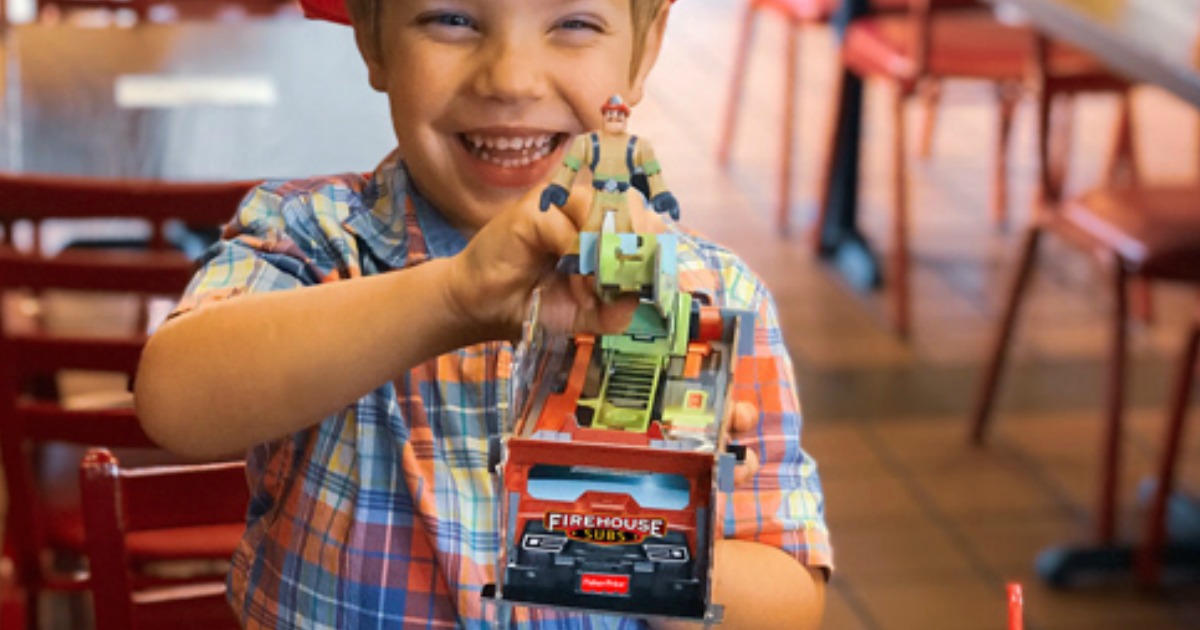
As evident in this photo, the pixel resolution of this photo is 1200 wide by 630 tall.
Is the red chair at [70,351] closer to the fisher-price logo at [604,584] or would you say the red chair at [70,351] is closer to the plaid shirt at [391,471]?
the plaid shirt at [391,471]

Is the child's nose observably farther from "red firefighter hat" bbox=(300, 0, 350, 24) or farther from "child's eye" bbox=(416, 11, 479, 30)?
"red firefighter hat" bbox=(300, 0, 350, 24)

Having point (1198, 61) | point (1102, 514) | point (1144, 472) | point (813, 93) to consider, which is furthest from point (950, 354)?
point (813, 93)

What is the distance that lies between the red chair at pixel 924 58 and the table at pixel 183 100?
1330 millimetres

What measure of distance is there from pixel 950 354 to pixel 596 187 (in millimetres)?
2820

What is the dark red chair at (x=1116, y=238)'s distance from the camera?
247cm

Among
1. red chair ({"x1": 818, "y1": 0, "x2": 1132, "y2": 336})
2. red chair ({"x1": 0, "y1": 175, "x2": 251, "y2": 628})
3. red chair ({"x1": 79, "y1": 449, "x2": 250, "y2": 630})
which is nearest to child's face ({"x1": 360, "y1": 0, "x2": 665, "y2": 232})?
red chair ({"x1": 79, "y1": 449, "x2": 250, "y2": 630})

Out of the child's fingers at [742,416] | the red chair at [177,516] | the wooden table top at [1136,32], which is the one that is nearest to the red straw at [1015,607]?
the child's fingers at [742,416]

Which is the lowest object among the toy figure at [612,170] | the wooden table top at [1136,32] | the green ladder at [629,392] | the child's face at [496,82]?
the green ladder at [629,392]

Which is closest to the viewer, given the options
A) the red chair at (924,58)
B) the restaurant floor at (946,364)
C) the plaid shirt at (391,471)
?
the plaid shirt at (391,471)

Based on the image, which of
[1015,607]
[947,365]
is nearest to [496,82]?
[1015,607]

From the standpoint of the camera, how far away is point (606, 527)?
2.10 feet

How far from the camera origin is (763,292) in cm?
101

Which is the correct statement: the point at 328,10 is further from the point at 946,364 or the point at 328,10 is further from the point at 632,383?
the point at 946,364

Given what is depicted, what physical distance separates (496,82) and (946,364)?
267cm
